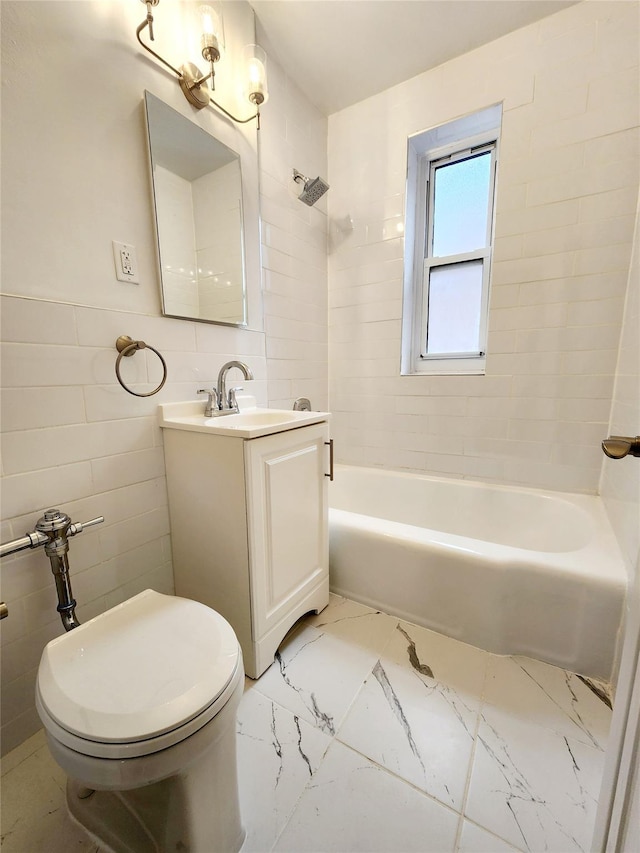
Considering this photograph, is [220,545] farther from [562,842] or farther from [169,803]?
[562,842]

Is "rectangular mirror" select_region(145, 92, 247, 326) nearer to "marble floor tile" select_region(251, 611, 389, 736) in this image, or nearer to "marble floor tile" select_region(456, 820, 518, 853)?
"marble floor tile" select_region(251, 611, 389, 736)

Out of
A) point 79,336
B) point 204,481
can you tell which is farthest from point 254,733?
point 79,336

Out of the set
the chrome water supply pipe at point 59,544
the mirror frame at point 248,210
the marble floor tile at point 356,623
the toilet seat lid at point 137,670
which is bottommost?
the marble floor tile at point 356,623

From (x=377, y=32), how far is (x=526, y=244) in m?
1.18

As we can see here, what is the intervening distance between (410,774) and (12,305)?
1.55 m

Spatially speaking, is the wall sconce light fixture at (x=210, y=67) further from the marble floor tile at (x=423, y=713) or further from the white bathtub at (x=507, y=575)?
the marble floor tile at (x=423, y=713)

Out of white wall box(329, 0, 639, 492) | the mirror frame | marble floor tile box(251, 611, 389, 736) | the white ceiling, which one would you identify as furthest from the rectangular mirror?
marble floor tile box(251, 611, 389, 736)

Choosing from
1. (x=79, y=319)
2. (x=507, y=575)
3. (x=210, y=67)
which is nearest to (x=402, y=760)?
(x=507, y=575)

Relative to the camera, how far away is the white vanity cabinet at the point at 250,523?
1027mm

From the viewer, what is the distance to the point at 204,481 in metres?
1.11

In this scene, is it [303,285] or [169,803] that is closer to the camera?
[169,803]

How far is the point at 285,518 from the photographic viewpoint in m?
1.15

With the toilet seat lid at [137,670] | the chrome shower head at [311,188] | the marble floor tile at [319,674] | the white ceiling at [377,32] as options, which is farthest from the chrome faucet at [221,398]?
the white ceiling at [377,32]

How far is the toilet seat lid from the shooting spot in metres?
0.56
